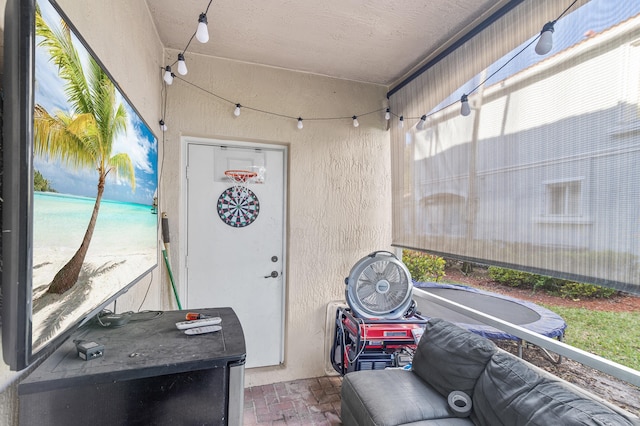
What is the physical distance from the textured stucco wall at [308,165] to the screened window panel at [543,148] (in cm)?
66

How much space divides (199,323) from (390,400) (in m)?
1.20

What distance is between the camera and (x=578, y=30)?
149cm

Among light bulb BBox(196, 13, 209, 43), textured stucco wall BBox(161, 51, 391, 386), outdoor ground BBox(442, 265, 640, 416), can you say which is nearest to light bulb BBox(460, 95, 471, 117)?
textured stucco wall BBox(161, 51, 391, 386)

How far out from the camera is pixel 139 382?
0.94 meters

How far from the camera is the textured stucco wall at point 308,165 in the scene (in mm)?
2549

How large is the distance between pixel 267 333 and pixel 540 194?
242 cm

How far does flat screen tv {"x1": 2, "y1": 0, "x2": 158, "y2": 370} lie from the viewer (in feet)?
2.01

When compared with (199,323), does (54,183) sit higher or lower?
higher

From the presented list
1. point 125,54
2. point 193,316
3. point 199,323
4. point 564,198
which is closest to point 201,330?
point 199,323

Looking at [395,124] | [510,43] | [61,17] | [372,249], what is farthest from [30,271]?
[395,124]

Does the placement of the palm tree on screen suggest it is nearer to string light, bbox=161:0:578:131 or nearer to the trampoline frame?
string light, bbox=161:0:578:131

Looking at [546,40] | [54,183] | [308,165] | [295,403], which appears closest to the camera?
[54,183]

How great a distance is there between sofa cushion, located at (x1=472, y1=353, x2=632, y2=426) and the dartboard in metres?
2.12

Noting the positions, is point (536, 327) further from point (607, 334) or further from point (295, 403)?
point (295, 403)
